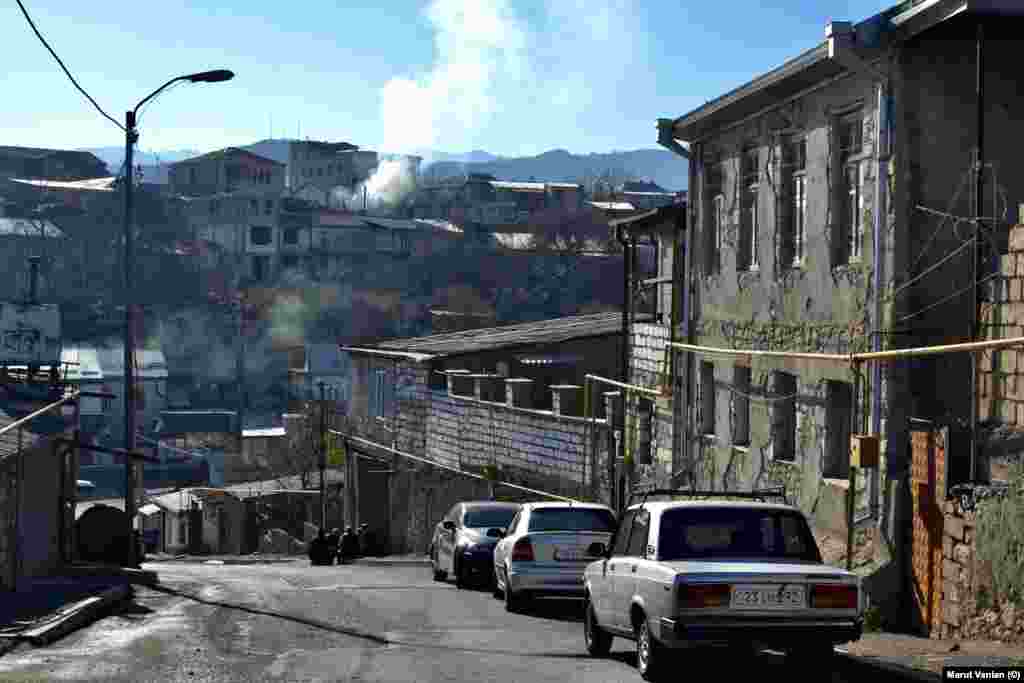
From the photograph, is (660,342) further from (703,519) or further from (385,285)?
(385,285)

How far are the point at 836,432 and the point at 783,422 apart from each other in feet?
7.22

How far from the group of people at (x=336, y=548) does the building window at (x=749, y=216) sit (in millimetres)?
20185

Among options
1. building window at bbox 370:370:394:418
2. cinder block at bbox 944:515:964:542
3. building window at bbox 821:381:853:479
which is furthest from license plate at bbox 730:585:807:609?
building window at bbox 370:370:394:418

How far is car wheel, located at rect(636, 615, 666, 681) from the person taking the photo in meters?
13.2

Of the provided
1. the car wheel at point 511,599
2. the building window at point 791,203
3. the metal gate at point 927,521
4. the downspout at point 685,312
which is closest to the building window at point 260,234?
the downspout at point 685,312

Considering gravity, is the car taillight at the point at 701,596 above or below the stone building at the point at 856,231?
below

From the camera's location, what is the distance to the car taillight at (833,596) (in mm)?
12578

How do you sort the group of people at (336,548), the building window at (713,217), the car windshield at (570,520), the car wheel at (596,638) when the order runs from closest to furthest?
the car wheel at (596,638)
the car windshield at (570,520)
the building window at (713,217)
the group of people at (336,548)

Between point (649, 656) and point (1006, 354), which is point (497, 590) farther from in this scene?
point (649, 656)

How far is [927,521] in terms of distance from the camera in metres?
17.6

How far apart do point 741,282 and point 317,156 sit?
168 m

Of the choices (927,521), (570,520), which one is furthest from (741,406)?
(927,521)

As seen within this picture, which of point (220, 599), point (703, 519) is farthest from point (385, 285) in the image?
point (703, 519)

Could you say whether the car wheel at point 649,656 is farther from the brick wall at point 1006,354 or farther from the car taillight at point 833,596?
the brick wall at point 1006,354
